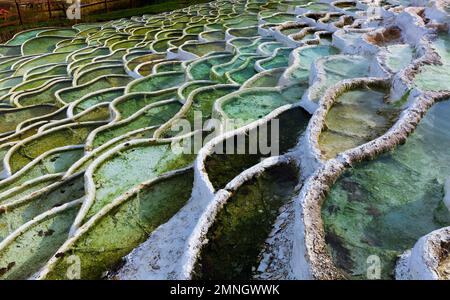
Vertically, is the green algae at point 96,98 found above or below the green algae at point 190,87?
below

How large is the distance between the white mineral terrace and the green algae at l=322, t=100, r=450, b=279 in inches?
0.5

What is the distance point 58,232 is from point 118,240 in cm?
95

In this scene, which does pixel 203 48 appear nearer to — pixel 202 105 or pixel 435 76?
pixel 202 105

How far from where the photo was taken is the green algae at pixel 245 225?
10.5 ft

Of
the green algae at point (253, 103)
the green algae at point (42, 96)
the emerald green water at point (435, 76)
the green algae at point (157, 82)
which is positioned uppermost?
the emerald green water at point (435, 76)

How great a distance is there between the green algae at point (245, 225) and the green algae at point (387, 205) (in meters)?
0.57

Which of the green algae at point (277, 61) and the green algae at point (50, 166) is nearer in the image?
the green algae at point (50, 166)

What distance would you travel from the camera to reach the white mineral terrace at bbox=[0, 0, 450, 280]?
319 centimetres

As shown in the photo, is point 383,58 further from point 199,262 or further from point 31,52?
point 31,52

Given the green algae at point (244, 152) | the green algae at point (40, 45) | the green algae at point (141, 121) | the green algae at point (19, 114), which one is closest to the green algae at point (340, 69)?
the green algae at point (244, 152)

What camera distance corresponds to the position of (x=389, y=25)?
8.40 meters

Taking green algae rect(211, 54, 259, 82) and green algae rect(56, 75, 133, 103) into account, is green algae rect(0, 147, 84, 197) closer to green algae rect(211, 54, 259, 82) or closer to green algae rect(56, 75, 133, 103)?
green algae rect(56, 75, 133, 103)

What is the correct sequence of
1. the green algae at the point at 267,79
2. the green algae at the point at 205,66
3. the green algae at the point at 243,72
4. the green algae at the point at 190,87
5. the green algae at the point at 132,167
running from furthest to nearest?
the green algae at the point at 205,66 < the green algae at the point at 243,72 < the green algae at the point at 190,87 < the green algae at the point at 267,79 < the green algae at the point at 132,167

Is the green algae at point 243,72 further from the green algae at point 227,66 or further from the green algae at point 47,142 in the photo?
the green algae at point 47,142
